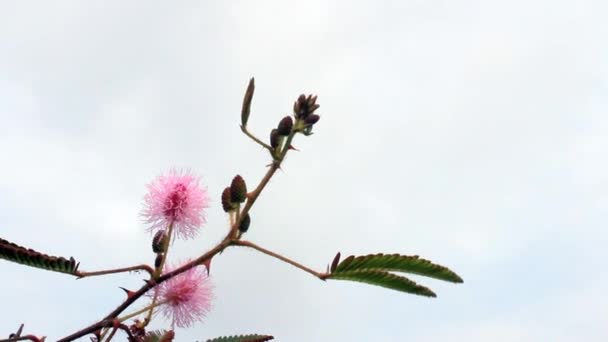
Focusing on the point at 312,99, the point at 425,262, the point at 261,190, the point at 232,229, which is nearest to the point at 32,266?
the point at 232,229

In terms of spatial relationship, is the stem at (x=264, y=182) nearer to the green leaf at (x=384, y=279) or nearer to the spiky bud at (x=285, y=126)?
the spiky bud at (x=285, y=126)

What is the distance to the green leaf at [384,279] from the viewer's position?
249cm

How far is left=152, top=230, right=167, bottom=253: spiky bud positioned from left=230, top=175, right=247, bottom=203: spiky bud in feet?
1.24

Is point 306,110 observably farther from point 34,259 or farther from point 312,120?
point 34,259

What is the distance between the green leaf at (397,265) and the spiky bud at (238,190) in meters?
0.50

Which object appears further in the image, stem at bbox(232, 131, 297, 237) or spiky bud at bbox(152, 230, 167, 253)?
spiky bud at bbox(152, 230, 167, 253)

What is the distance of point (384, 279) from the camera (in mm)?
2520

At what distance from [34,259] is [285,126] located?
1.16m

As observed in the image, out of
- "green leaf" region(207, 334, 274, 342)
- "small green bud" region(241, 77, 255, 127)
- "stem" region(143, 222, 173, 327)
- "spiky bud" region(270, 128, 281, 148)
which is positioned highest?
"small green bud" region(241, 77, 255, 127)

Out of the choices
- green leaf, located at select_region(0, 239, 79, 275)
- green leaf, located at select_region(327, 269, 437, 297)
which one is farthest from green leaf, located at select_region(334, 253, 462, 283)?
green leaf, located at select_region(0, 239, 79, 275)

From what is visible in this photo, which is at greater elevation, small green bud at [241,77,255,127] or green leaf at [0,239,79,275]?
small green bud at [241,77,255,127]

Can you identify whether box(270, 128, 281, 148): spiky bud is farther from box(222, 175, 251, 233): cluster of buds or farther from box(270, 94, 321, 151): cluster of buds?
box(222, 175, 251, 233): cluster of buds

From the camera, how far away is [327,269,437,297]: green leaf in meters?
2.49

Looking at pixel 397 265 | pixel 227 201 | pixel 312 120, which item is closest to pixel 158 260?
pixel 227 201
